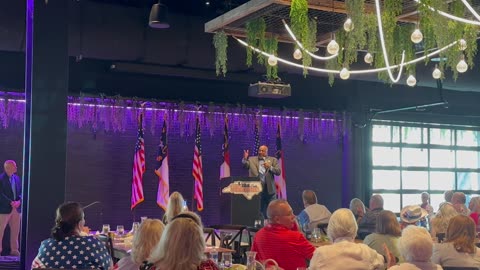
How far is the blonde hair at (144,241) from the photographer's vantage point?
405cm

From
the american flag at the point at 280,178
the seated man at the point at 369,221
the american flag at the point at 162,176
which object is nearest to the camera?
the seated man at the point at 369,221

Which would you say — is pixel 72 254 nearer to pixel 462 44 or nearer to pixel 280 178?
pixel 462 44

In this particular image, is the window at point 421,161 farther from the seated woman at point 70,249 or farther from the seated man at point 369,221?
the seated woman at point 70,249

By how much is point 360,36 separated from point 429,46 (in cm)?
85

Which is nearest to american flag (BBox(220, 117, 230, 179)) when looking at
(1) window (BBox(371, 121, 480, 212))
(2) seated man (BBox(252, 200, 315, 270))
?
(1) window (BBox(371, 121, 480, 212))

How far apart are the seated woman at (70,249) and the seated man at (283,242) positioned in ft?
3.99

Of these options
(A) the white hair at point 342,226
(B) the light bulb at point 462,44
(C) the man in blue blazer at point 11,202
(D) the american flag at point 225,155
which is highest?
(B) the light bulb at point 462,44

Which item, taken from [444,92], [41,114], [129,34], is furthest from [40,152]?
[444,92]

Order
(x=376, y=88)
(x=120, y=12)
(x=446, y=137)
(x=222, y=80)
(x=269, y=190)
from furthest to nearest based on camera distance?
(x=446, y=137), (x=376, y=88), (x=222, y=80), (x=120, y=12), (x=269, y=190)

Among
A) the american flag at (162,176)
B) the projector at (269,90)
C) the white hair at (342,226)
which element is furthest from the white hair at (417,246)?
the american flag at (162,176)

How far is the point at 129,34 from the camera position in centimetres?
1187

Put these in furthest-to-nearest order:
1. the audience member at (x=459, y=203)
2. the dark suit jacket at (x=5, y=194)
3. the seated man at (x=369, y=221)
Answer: the dark suit jacket at (x=5, y=194) → the audience member at (x=459, y=203) → the seated man at (x=369, y=221)

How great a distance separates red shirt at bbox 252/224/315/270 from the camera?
16.7ft

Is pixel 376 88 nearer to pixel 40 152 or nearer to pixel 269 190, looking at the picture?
pixel 269 190
